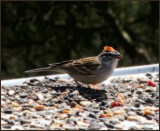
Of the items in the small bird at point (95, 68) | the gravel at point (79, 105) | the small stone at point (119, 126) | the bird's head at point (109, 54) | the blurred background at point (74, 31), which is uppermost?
the blurred background at point (74, 31)

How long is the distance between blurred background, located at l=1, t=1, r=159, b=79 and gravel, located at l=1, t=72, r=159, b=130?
134 inches

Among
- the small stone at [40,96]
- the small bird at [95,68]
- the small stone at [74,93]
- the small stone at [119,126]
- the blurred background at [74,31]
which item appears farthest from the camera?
the blurred background at [74,31]

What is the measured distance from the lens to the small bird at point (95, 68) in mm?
4570

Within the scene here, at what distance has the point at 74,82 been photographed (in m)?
4.86

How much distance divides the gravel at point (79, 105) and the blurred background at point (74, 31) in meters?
3.40

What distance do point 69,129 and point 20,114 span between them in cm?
56

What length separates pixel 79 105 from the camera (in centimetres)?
398

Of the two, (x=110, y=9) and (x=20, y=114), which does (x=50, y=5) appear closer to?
(x=110, y=9)

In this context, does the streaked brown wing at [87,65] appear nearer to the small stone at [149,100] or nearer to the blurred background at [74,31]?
the small stone at [149,100]

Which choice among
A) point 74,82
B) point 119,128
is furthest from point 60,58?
point 119,128

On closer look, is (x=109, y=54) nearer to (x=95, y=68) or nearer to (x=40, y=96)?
(x=95, y=68)

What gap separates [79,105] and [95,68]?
778 mm

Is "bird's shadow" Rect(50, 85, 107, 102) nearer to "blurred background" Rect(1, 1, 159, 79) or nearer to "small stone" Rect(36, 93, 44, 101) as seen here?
"small stone" Rect(36, 93, 44, 101)

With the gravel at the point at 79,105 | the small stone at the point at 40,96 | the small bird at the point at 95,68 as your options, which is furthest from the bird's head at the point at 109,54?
the small stone at the point at 40,96
